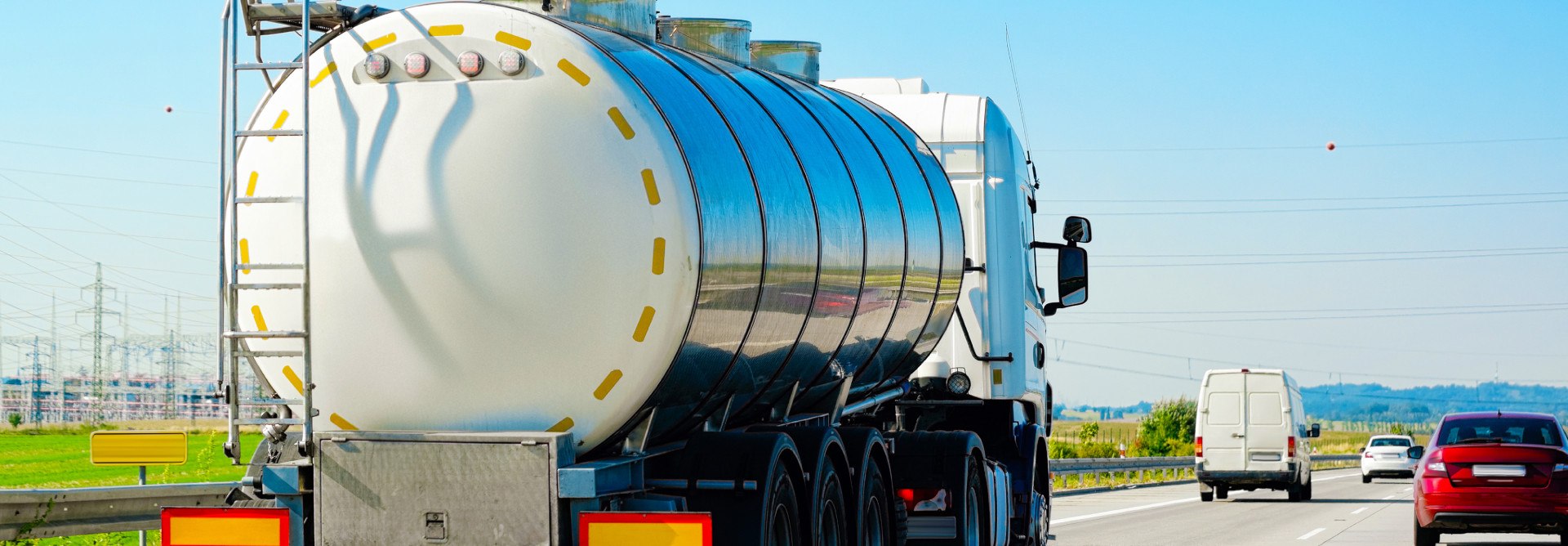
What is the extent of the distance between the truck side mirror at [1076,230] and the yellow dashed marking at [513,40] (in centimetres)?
780

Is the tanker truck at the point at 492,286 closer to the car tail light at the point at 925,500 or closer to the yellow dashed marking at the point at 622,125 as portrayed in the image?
the yellow dashed marking at the point at 622,125

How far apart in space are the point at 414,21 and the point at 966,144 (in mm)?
6749

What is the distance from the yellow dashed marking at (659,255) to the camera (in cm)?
663

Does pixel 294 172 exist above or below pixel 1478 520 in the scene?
above

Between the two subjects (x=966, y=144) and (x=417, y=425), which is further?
(x=966, y=144)

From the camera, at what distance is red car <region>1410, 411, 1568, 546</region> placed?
635 inches

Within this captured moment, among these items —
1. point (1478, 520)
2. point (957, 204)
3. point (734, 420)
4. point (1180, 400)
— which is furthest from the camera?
point (1180, 400)

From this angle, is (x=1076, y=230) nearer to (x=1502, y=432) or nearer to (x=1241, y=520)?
(x=1502, y=432)

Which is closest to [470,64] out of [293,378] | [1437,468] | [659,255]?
[659,255]

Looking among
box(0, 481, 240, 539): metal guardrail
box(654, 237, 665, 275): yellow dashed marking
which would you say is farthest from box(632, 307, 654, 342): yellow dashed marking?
box(0, 481, 240, 539): metal guardrail

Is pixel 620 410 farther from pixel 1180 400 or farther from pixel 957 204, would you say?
pixel 1180 400

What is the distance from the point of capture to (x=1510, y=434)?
16.8 m

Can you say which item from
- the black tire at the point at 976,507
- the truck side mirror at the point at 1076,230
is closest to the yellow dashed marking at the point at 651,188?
the black tire at the point at 976,507

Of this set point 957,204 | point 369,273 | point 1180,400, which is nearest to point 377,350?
point 369,273
